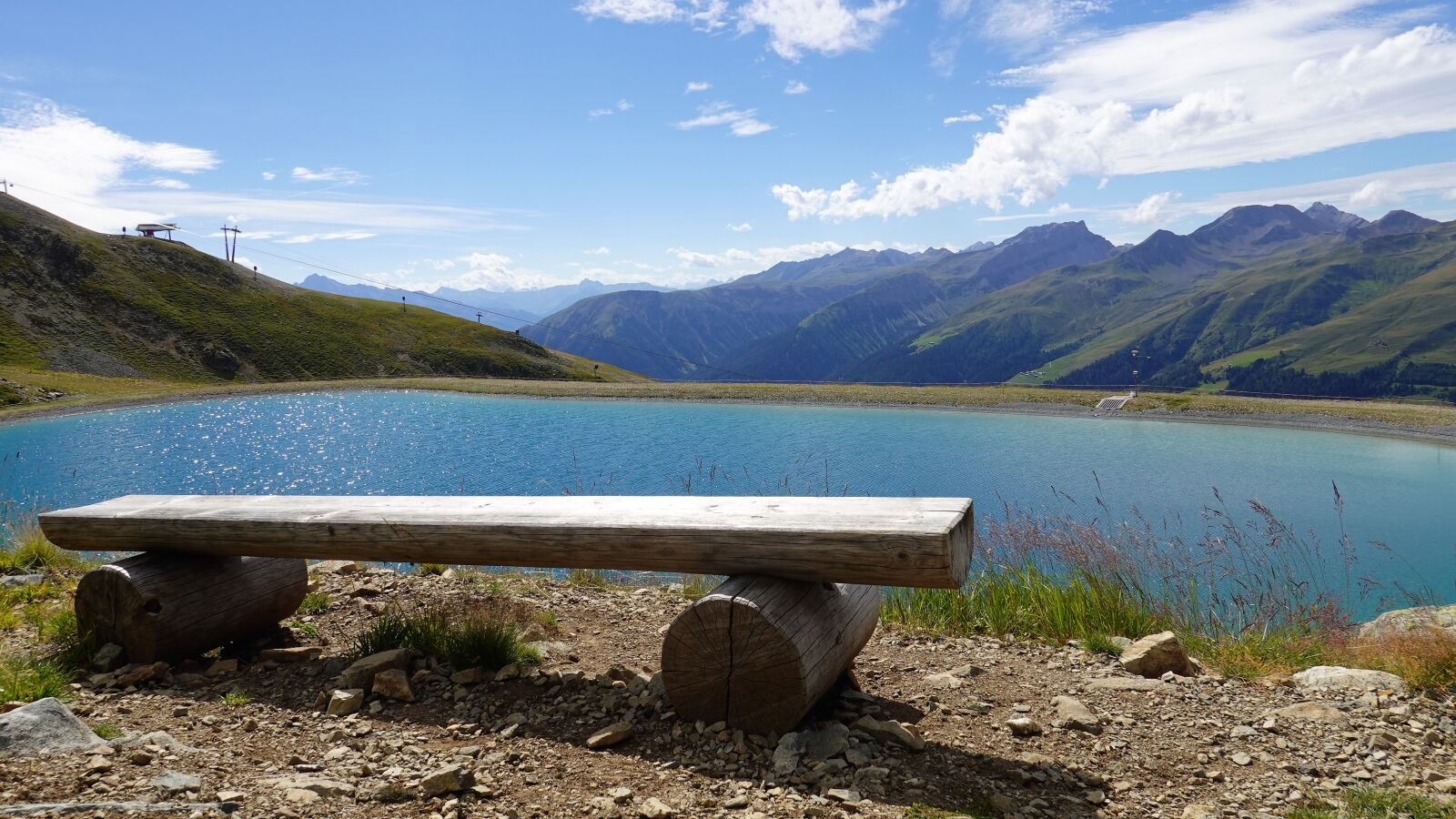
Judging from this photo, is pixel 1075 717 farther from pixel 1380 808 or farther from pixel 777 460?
pixel 777 460

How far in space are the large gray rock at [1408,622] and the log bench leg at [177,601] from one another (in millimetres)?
8481

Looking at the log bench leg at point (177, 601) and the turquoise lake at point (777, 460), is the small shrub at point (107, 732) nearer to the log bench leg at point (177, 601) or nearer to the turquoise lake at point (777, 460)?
the log bench leg at point (177, 601)

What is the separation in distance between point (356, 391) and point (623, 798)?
62.7 meters

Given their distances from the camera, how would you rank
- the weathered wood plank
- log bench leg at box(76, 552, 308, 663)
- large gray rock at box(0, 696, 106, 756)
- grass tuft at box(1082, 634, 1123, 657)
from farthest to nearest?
1. grass tuft at box(1082, 634, 1123, 657)
2. log bench leg at box(76, 552, 308, 663)
3. the weathered wood plank
4. large gray rock at box(0, 696, 106, 756)

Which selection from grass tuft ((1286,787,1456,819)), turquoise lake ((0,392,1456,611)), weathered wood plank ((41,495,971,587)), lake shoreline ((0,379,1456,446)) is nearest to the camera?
grass tuft ((1286,787,1456,819))

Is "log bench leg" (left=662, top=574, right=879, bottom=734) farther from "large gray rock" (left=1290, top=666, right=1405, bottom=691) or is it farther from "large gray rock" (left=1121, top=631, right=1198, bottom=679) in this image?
"large gray rock" (left=1290, top=666, right=1405, bottom=691)

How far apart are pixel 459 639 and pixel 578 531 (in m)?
1.47

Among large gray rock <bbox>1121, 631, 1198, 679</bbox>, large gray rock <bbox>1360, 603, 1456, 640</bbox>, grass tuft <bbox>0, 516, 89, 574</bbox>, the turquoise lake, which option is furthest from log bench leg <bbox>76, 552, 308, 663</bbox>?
large gray rock <bbox>1360, 603, 1456, 640</bbox>

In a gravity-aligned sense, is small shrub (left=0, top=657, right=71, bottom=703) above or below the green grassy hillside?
below

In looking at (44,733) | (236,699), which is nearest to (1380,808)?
(236,699)

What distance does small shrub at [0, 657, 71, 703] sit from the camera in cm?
445

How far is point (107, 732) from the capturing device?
13.3 feet

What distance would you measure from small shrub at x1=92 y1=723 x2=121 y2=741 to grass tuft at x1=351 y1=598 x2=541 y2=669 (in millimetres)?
1472

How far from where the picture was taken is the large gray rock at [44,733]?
3605mm
